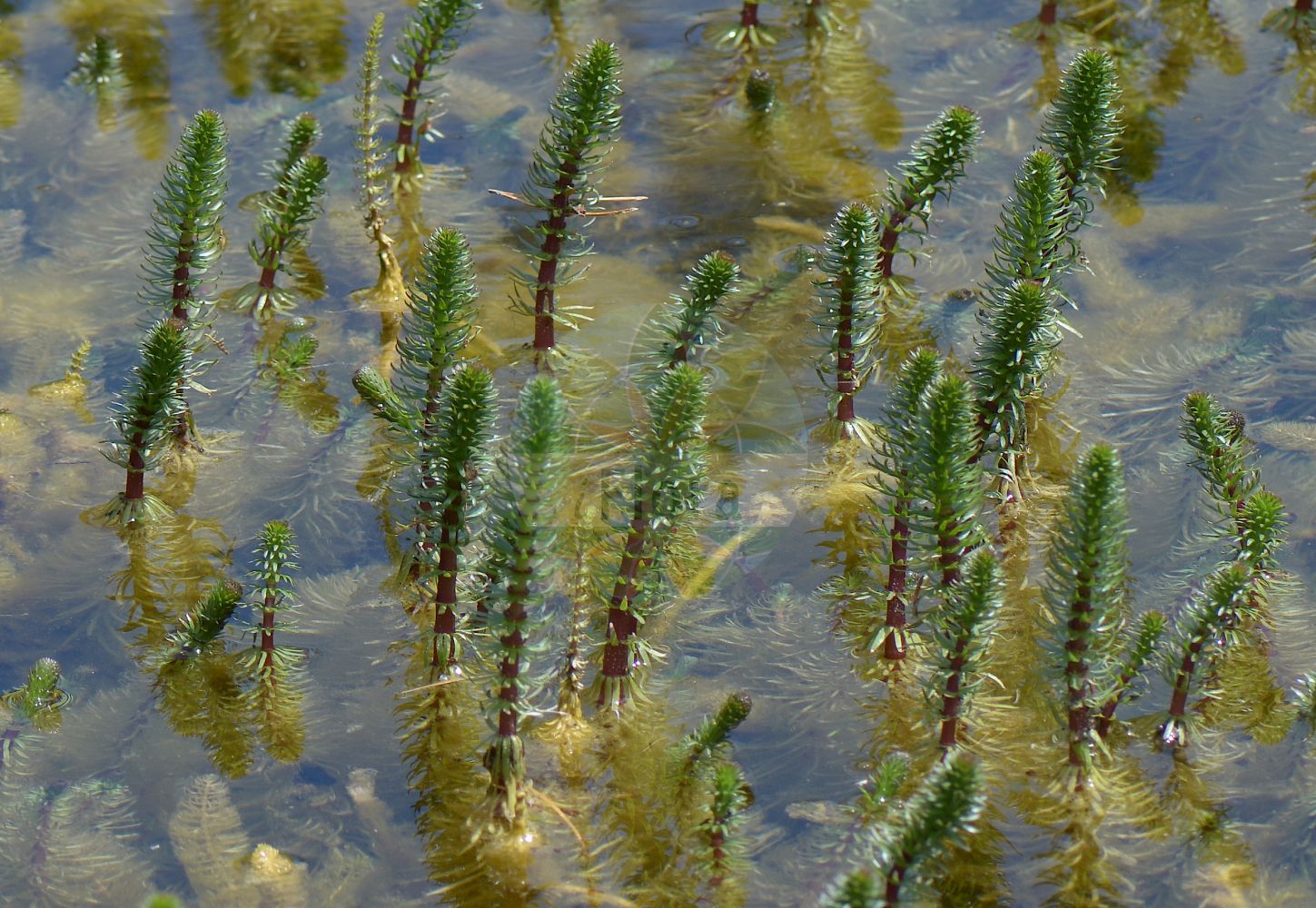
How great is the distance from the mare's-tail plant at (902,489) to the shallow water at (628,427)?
198mm

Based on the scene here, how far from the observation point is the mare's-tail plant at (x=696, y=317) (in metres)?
5.58

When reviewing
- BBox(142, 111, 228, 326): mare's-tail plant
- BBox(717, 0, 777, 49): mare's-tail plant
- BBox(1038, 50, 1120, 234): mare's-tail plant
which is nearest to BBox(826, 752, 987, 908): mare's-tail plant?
→ BBox(1038, 50, 1120, 234): mare's-tail plant

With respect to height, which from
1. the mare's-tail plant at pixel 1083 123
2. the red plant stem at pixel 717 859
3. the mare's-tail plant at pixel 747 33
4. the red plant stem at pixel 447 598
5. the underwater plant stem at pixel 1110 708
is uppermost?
the mare's-tail plant at pixel 1083 123

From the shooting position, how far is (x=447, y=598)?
525 cm

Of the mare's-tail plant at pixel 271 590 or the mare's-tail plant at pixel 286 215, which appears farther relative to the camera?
the mare's-tail plant at pixel 286 215

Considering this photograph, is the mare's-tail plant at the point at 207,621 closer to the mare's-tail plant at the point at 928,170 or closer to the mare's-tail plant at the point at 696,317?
the mare's-tail plant at the point at 696,317

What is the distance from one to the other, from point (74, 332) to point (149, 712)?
7.31 feet

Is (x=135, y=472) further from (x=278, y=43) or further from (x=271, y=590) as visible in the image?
(x=278, y=43)

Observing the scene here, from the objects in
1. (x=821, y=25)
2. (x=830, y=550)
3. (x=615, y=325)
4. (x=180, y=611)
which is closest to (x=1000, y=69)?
(x=821, y=25)

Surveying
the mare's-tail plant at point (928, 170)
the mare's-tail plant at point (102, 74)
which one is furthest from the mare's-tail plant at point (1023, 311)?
the mare's-tail plant at point (102, 74)

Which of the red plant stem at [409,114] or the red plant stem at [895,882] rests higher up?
the red plant stem at [409,114]

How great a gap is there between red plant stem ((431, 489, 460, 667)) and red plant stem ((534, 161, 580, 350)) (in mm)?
1543

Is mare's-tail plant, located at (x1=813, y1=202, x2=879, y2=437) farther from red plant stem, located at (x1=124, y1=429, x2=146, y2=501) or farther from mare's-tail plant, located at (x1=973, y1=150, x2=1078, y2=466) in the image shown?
red plant stem, located at (x1=124, y1=429, x2=146, y2=501)

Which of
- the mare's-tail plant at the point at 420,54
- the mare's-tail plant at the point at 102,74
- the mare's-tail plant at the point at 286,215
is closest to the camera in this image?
the mare's-tail plant at the point at 286,215
